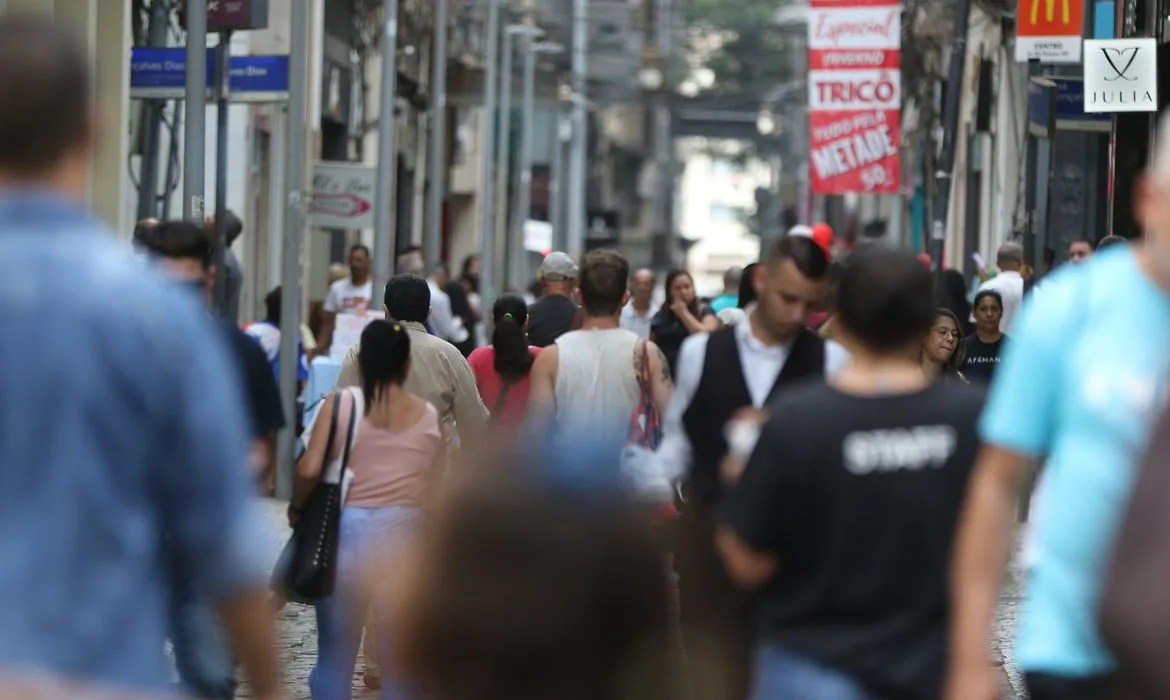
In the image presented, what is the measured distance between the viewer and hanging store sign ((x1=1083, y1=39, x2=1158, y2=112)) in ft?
51.8

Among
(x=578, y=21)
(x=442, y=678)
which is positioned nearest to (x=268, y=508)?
(x=442, y=678)

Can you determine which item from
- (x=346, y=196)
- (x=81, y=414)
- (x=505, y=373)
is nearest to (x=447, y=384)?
(x=505, y=373)

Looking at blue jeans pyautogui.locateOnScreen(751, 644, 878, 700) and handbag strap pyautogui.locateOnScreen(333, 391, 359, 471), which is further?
handbag strap pyautogui.locateOnScreen(333, 391, 359, 471)

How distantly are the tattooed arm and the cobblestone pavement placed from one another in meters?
1.84

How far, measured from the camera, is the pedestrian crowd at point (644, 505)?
2699 mm

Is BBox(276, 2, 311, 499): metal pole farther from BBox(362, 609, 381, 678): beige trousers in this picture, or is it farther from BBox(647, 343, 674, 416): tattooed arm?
BBox(647, 343, 674, 416): tattooed arm

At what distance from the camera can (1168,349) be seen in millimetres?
4375

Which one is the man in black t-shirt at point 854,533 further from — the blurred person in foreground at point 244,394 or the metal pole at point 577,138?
the metal pole at point 577,138

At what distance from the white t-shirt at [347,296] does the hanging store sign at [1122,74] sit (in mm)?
7267

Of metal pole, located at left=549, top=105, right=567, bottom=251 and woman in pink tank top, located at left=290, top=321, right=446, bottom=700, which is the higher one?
metal pole, located at left=549, top=105, right=567, bottom=251

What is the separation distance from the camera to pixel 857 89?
2475 centimetres

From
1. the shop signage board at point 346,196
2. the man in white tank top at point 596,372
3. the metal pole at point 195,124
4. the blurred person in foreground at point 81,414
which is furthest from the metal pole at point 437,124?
the blurred person in foreground at point 81,414

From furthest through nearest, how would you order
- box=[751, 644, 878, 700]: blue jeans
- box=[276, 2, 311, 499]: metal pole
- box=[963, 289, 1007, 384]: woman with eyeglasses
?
box=[276, 2, 311, 499]: metal pole
box=[963, 289, 1007, 384]: woman with eyeglasses
box=[751, 644, 878, 700]: blue jeans

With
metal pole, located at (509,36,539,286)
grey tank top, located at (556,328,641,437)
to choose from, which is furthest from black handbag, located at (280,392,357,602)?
metal pole, located at (509,36,539,286)
